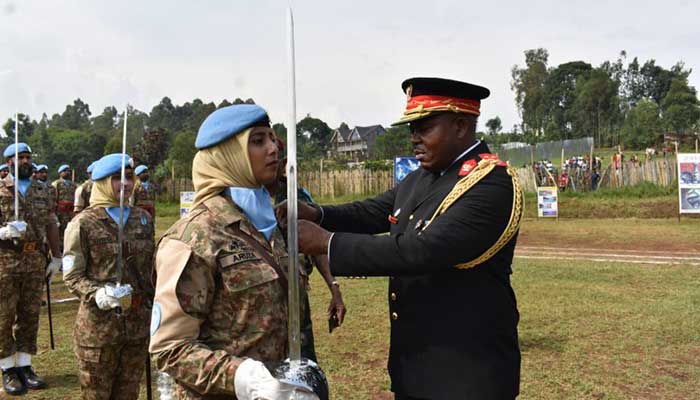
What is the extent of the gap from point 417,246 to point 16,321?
17.7ft

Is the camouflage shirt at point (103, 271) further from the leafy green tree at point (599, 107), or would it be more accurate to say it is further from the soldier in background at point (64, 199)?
the leafy green tree at point (599, 107)

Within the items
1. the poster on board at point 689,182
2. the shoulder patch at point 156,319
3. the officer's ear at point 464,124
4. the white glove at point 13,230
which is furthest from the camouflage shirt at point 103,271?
the poster on board at point 689,182

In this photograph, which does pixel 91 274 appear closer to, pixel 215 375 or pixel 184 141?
pixel 215 375

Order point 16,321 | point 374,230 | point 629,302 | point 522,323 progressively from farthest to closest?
point 629,302
point 522,323
point 16,321
point 374,230

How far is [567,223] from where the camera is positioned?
21562 mm

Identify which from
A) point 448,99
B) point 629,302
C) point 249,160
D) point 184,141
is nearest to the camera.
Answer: point 249,160

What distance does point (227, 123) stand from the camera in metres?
2.16

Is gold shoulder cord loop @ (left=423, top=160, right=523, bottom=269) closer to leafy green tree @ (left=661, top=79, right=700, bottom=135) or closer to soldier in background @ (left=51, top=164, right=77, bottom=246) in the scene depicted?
soldier in background @ (left=51, top=164, right=77, bottom=246)

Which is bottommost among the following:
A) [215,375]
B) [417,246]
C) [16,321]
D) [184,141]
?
[16,321]

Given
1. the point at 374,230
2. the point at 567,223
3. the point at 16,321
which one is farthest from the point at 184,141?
the point at 374,230

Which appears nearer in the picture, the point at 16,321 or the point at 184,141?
the point at 16,321

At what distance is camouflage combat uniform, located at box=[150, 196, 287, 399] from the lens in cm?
193

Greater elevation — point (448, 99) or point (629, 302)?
point (448, 99)

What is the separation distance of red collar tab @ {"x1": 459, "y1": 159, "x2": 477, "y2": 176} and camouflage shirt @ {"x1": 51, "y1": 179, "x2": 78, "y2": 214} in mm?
13411
